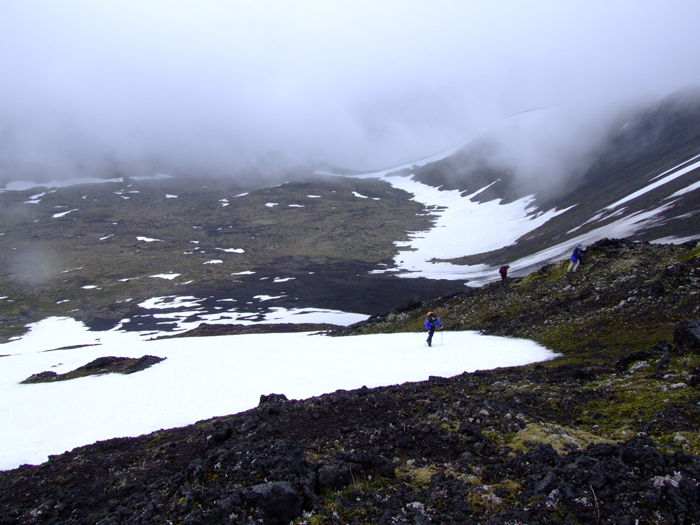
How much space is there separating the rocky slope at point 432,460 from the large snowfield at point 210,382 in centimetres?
206

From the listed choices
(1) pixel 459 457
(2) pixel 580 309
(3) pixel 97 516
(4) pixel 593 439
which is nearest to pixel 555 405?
(4) pixel 593 439

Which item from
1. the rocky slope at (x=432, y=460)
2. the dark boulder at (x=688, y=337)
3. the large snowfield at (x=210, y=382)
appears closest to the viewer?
the rocky slope at (x=432, y=460)

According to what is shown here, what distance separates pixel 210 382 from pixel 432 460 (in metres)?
11.8

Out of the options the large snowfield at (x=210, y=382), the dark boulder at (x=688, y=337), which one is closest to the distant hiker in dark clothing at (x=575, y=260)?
the large snowfield at (x=210, y=382)

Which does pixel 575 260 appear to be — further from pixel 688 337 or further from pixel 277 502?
pixel 277 502

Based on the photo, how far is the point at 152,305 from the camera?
59.2 meters

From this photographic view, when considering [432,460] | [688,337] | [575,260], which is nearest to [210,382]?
[432,460]

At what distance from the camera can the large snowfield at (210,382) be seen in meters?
12.3

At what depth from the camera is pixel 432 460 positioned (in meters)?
6.50

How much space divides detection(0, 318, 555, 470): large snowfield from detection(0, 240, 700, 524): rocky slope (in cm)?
206

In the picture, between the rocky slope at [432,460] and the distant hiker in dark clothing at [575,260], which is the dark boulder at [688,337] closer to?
the rocky slope at [432,460]

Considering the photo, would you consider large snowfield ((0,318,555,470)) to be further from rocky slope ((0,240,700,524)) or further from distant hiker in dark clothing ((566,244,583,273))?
distant hiker in dark clothing ((566,244,583,273))

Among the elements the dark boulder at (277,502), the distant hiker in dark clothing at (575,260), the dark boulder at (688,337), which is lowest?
the dark boulder at (688,337)

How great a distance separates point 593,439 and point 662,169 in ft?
237
